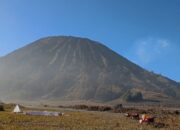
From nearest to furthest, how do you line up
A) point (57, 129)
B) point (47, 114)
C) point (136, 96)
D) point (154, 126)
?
point (57, 129), point (154, 126), point (47, 114), point (136, 96)

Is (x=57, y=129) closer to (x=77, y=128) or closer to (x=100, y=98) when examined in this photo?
(x=77, y=128)

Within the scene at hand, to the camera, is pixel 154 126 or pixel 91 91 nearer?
pixel 154 126

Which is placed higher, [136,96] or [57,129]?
[136,96]

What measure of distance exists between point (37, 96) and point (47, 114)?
14772 centimetres

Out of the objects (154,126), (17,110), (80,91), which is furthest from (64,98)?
(154,126)

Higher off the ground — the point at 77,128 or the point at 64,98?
the point at 64,98

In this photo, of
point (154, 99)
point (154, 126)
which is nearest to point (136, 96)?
point (154, 99)

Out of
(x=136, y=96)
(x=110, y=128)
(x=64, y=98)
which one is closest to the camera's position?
(x=110, y=128)

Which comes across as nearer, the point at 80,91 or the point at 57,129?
the point at 57,129

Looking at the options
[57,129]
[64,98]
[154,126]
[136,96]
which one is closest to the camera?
[57,129]

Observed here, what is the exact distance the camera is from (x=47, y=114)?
48656mm

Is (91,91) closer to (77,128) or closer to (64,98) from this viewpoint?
(64,98)

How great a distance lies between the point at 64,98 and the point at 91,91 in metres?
16.5

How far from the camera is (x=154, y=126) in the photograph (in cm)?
3884
